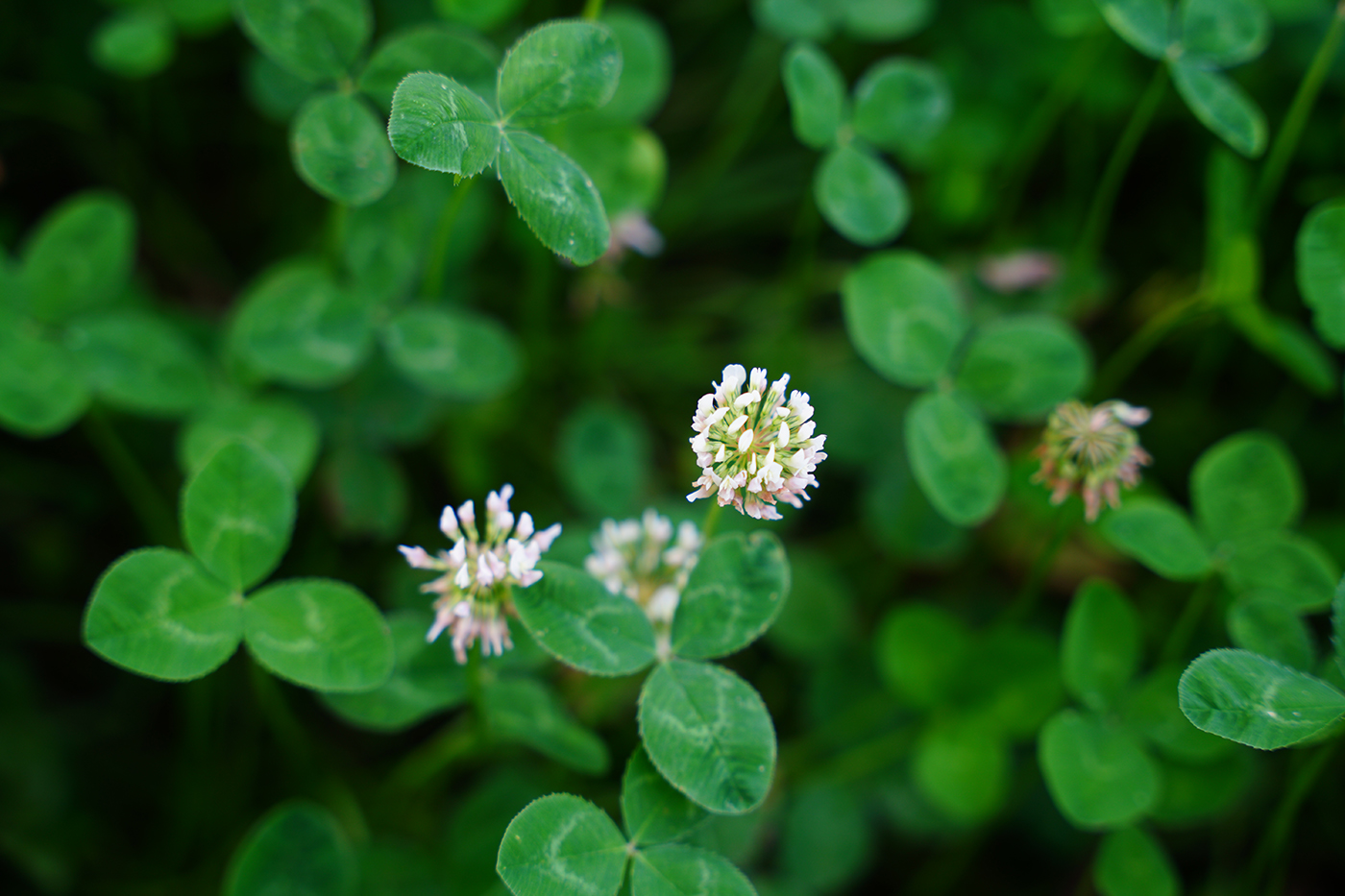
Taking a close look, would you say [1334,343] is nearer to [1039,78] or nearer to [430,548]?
[1039,78]

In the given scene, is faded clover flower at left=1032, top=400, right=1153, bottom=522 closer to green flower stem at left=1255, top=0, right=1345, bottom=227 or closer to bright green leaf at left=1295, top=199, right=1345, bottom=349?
bright green leaf at left=1295, top=199, right=1345, bottom=349

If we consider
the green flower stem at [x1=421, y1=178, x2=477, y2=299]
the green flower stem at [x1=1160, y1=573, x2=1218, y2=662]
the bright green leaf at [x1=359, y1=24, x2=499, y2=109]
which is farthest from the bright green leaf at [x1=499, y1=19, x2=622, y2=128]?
the green flower stem at [x1=1160, y1=573, x2=1218, y2=662]

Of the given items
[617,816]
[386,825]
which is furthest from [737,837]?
[386,825]

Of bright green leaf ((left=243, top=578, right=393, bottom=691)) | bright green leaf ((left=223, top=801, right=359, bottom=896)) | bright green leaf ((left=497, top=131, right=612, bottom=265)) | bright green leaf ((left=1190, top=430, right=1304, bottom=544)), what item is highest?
bright green leaf ((left=497, top=131, right=612, bottom=265))

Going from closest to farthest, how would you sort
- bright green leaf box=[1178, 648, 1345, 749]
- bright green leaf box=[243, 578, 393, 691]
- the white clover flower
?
1. the white clover flower
2. bright green leaf box=[1178, 648, 1345, 749]
3. bright green leaf box=[243, 578, 393, 691]

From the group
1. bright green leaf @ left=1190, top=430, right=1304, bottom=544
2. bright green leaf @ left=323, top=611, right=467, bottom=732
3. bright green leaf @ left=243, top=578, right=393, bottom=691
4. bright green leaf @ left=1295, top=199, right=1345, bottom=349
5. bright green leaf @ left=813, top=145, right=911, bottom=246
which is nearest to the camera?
bright green leaf @ left=243, top=578, right=393, bottom=691

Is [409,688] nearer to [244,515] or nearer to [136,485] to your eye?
[244,515]

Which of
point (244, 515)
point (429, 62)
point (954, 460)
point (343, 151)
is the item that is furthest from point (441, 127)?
point (954, 460)
